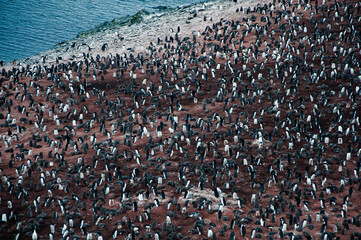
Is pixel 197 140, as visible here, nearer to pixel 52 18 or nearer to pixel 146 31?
pixel 146 31

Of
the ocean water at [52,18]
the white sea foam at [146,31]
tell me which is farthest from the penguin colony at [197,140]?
the ocean water at [52,18]

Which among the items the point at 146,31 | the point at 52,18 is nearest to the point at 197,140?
the point at 146,31

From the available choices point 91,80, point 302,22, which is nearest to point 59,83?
point 91,80

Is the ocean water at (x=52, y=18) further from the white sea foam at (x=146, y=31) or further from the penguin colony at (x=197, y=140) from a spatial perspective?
the penguin colony at (x=197, y=140)

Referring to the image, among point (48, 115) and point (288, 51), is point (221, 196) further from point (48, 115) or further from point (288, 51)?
point (288, 51)

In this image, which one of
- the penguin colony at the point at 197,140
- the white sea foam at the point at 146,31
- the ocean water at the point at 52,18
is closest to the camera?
the penguin colony at the point at 197,140
